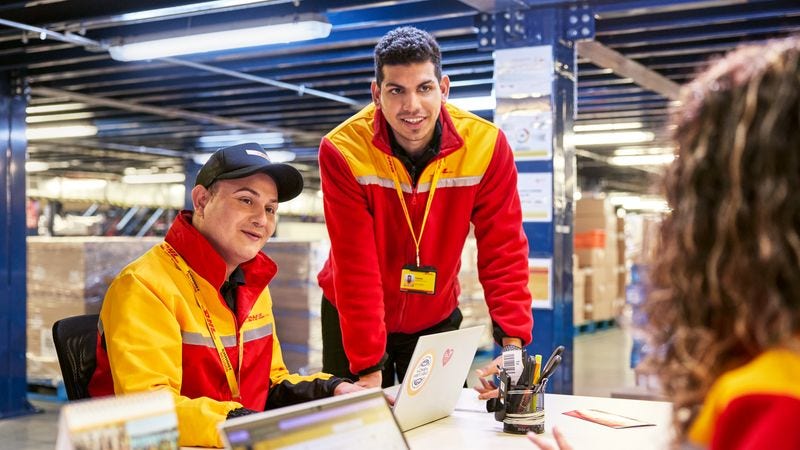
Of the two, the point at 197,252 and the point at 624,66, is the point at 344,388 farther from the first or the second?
the point at 624,66

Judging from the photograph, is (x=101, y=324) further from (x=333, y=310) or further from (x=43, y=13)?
(x=43, y=13)

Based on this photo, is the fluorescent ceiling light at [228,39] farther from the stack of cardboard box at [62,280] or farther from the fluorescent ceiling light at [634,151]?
→ the fluorescent ceiling light at [634,151]

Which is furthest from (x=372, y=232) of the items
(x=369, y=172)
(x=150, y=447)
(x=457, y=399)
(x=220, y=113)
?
(x=220, y=113)

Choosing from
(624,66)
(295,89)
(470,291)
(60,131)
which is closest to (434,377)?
(624,66)

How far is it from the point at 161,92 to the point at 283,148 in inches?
238

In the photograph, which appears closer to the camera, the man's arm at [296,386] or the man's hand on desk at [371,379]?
the man's arm at [296,386]

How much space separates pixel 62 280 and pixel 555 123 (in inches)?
193

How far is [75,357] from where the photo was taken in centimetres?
240

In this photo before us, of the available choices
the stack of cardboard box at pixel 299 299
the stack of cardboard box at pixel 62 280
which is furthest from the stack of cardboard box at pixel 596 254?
the stack of cardboard box at pixel 62 280

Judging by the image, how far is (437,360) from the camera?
238 centimetres

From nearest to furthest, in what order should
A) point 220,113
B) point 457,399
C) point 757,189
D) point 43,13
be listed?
point 757,189 < point 457,399 < point 43,13 < point 220,113

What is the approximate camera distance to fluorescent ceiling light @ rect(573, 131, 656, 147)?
552 inches

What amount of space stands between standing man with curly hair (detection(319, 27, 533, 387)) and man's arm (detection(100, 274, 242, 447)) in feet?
2.76

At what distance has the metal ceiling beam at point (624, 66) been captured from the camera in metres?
7.45
